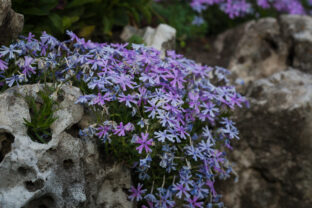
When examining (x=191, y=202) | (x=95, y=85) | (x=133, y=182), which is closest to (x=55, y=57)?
(x=95, y=85)

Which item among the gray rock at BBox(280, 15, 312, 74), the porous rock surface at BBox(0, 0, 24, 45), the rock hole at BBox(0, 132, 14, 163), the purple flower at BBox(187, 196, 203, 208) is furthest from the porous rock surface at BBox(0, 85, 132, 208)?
the gray rock at BBox(280, 15, 312, 74)

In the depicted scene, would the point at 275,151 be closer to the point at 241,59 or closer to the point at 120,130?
the point at 241,59

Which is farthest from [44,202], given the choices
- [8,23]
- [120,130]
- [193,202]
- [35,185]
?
[8,23]

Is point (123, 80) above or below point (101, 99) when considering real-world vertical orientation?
above

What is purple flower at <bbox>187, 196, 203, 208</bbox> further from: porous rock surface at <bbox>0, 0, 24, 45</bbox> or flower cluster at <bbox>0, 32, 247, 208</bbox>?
porous rock surface at <bbox>0, 0, 24, 45</bbox>

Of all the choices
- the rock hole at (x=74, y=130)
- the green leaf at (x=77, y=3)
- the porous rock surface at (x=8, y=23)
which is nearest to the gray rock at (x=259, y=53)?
the green leaf at (x=77, y=3)

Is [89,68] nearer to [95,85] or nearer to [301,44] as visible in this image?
[95,85]
